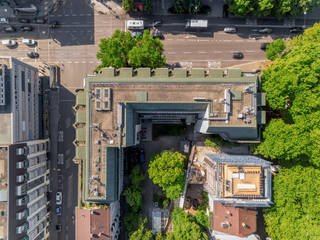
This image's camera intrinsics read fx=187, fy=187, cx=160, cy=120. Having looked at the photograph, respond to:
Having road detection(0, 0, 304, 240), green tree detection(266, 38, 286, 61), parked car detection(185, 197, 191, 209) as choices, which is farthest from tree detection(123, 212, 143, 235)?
green tree detection(266, 38, 286, 61)

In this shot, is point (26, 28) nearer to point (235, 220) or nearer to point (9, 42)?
point (9, 42)

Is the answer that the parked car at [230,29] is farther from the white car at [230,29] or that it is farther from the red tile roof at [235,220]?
the red tile roof at [235,220]

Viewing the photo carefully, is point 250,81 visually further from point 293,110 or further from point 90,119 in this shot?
point 90,119

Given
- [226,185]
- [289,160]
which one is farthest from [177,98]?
[289,160]

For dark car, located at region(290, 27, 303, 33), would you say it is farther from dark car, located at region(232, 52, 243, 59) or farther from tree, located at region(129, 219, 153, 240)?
tree, located at region(129, 219, 153, 240)

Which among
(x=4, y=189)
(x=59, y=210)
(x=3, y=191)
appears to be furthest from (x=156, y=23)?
(x=59, y=210)

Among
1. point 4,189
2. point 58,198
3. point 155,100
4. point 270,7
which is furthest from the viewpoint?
point 58,198
